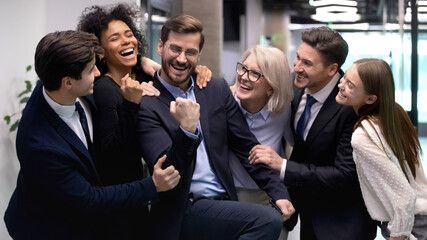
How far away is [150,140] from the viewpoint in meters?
2.67

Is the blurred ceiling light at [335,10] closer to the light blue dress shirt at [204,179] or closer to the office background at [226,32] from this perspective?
the office background at [226,32]

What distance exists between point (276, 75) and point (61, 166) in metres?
1.20

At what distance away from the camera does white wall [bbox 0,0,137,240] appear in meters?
4.08

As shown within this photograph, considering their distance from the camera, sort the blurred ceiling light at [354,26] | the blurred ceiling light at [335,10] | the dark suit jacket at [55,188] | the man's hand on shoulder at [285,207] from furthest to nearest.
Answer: the blurred ceiling light at [335,10] < the blurred ceiling light at [354,26] < the man's hand on shoulder at [285,207] < the dark suit jacket at [55,188]

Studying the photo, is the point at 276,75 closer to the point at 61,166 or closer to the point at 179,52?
the point at 179,52

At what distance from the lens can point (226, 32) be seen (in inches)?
361

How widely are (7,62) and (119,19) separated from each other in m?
1.38

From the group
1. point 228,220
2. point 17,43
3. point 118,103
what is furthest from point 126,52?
point 17,43

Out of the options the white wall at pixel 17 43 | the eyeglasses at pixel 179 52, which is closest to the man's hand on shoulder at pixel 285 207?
the eyeglasses at pixel 179 52

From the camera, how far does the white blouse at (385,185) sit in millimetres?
2582

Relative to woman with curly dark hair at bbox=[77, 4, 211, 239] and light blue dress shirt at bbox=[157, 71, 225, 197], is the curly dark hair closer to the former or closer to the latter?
woman with curly dark hair at bbox=[77, 4, 211, 239]

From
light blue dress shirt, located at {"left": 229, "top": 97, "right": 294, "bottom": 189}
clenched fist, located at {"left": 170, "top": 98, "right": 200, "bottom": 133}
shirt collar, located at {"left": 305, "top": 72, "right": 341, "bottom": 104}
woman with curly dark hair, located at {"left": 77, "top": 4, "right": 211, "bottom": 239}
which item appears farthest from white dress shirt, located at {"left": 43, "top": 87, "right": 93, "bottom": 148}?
shirt collar, located at {"left": 305, "top": 72, "right": 341, "bottom": 104}

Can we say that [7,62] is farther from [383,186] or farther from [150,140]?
[383,186]

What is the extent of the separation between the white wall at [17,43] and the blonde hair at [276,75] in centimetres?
143
